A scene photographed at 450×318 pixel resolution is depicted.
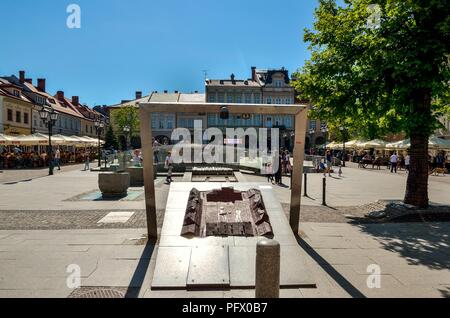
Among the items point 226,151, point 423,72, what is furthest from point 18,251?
point 226,151

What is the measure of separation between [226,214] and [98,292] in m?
2.81

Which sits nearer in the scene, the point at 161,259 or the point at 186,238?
the point at 161,259

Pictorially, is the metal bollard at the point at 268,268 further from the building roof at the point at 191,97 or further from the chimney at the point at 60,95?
the chimney at the point at 60,95

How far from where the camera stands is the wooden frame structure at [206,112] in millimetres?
6617

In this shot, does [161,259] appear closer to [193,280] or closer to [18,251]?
[193,280]

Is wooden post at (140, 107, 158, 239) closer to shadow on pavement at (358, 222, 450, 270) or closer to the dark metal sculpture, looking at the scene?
the dark metal sculpture

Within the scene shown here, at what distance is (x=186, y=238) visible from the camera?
227 inches

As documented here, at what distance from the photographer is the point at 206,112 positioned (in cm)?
676

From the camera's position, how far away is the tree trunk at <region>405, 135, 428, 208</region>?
959 cm

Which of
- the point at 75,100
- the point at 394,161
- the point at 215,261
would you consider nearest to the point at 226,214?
the point at 215,261

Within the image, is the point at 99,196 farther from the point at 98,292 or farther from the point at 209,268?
the point at 209,268

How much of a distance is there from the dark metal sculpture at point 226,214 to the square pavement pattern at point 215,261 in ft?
0.56

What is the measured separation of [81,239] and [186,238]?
278cm

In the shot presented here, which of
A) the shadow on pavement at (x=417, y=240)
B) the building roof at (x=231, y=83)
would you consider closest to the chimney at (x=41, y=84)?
the building roof at (x=231, y=83)
